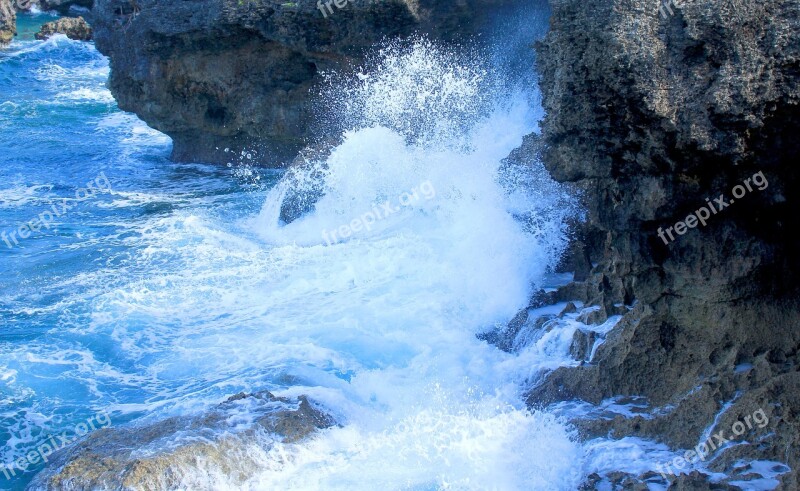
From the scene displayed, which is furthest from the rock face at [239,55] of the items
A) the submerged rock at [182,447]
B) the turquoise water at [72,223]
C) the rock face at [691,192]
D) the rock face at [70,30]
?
the rock face at [70,30]

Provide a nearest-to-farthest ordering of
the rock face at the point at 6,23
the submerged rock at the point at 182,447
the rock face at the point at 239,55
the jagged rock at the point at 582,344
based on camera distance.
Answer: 1. the submerged rock at the point at 182,447
2. the jagged rock at the point at 582,344
3. the rock face at the point at 239,55
4. the rock face at the point at 6,23

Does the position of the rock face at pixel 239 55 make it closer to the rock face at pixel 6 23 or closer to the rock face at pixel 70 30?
the rock face at pixel 70 30

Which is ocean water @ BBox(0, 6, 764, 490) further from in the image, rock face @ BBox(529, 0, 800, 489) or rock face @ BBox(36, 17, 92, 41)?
rock face @ BBox(36, 17, 92, 41)

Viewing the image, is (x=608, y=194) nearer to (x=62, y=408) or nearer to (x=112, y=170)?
(x=62, y=408)

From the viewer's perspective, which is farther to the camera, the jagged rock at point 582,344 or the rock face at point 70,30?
the rock face at point 70,30

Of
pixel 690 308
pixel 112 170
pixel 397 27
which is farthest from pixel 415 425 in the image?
pixel 112 170

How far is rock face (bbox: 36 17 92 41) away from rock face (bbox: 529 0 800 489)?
2068 centimetres

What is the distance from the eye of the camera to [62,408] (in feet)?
24.5

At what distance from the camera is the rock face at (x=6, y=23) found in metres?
23.9

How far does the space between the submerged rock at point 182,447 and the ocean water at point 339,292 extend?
0.28 ft

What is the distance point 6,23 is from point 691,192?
2380cm

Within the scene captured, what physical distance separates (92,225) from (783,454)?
9.66 m

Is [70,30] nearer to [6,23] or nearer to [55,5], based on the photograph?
[6,23]

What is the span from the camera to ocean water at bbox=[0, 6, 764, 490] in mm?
6297
